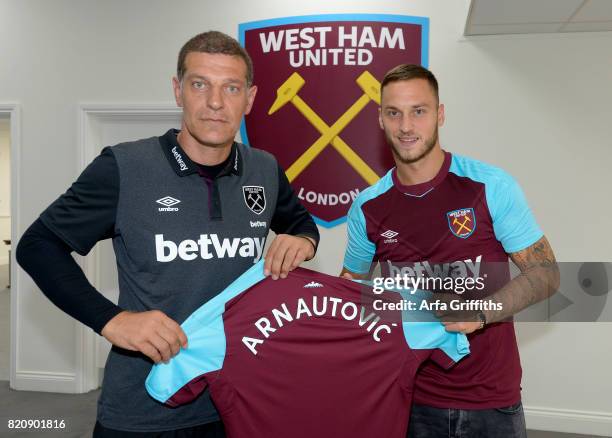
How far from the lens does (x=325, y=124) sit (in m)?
3.14

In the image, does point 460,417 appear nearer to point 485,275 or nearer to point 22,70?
point 485,275

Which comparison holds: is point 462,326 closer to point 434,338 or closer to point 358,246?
point 434,338

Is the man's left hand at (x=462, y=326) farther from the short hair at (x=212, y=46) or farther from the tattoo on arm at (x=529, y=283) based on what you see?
the short hair at (x=212, y=46)

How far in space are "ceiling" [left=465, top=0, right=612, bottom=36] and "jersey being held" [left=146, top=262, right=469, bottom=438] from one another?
1.99 metres

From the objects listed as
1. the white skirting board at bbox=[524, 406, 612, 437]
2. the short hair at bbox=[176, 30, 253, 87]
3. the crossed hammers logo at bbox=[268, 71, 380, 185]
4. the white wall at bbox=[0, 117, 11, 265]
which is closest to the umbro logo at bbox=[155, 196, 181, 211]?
the short hair at bbox=[176, 30, 253, 87]

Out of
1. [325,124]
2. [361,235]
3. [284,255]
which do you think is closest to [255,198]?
[284,255]

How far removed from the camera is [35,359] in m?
3.63

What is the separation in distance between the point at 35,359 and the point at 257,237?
3.04 meters

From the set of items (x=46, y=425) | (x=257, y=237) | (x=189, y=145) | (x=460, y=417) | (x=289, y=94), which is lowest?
(x=46, y=425)

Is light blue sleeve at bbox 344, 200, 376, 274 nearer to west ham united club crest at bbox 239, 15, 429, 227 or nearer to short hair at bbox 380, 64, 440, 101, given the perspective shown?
short hair at bbox 380, 64, 440, 101

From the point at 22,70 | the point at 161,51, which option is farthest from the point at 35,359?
the point at 161,51

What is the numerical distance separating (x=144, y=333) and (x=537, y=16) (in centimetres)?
259

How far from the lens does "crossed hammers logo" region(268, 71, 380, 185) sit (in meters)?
3.11

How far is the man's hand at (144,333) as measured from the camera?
3.48 ft
